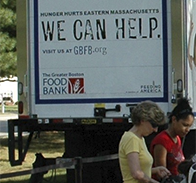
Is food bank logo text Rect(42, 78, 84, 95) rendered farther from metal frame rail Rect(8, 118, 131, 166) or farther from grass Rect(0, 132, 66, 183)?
grass Rect(0, 132, 66, 183)

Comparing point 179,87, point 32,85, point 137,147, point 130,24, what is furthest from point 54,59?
point 137,147

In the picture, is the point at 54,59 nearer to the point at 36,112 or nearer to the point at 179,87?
the point at 36,112

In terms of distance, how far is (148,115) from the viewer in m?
5.25

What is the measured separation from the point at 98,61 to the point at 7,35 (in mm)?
10224

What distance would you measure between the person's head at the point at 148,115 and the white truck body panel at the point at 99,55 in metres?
3.84

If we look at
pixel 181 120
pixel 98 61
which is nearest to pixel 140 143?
pixel 181 120

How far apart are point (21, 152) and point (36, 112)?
0.67 metres

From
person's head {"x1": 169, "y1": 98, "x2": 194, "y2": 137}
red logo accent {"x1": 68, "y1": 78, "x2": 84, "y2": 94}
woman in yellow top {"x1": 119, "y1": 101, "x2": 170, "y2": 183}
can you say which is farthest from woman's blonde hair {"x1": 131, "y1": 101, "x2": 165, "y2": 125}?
red logo accent {"x1": 68, "y1": 78, "x2": 84, "y2": 94}

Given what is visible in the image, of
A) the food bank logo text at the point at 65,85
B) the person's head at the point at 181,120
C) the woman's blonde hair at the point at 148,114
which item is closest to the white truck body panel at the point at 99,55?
the food bank logo text at the point at 65,85

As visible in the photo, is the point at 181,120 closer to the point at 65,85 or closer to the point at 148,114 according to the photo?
the point at 148,114

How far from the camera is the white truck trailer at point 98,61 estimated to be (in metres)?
9.15

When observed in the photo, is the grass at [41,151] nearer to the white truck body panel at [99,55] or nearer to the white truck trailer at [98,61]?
the white truck trailer at [98,61]

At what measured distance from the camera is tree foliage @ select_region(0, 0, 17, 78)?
1884 cm

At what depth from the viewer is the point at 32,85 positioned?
959cm
